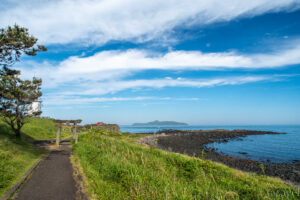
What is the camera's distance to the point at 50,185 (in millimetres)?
7836

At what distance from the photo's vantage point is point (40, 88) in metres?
19.1

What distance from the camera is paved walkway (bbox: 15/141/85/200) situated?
666 cm

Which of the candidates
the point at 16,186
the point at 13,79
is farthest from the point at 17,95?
the point at 16,186

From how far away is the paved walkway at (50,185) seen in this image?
6.66 m

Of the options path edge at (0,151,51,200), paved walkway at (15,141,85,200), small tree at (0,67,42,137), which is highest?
small tree at (0,67,42,137)

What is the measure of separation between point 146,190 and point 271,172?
761 inches

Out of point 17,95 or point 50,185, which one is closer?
point 50,185

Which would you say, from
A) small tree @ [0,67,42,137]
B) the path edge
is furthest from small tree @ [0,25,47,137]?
the path edge

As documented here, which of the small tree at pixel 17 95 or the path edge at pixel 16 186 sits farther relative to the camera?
the small tree at pixel 17 95

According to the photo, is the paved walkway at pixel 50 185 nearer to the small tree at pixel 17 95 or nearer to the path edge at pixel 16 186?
the path edge at pixel 16 186

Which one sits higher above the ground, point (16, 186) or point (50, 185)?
point (16, 186)

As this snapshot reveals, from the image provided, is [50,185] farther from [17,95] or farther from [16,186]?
[17,95]

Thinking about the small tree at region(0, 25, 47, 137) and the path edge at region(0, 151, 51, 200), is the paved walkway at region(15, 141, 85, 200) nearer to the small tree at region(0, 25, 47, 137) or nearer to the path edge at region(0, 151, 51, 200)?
the path edge at region(0, 151, 51, 200)

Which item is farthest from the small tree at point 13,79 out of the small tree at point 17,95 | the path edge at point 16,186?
the path edge at point 16,186
